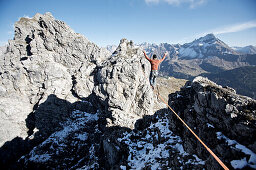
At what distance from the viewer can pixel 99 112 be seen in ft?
176

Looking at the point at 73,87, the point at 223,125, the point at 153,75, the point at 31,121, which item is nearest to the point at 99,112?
the point at 73,87

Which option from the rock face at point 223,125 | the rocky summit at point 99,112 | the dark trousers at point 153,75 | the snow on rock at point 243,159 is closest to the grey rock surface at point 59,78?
the rocky summit at point 99,112

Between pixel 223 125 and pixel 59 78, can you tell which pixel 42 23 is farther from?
pixel 223 125

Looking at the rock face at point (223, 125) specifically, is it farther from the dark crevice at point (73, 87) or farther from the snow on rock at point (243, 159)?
the dark crevice at point (73, 87)

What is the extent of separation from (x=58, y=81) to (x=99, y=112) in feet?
90.3

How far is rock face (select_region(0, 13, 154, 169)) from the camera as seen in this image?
46.4m

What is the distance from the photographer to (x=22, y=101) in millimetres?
57938

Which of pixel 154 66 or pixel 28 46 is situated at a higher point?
pixel 28 46

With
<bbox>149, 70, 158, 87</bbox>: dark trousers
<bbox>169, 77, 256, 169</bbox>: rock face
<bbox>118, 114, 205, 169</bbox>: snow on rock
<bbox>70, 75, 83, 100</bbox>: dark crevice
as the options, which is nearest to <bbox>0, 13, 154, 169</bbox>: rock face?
<bbox>70, 75, 83, 100</bbox>: dark crevice

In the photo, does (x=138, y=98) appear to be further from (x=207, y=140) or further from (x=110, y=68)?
(x=207, y=140)

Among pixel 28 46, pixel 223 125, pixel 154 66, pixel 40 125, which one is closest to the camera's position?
pixel 223 125

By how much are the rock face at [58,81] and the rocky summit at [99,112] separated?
374 mm

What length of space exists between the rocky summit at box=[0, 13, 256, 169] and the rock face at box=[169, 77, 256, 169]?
0.07 metres

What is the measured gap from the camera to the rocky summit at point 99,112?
462 inches
